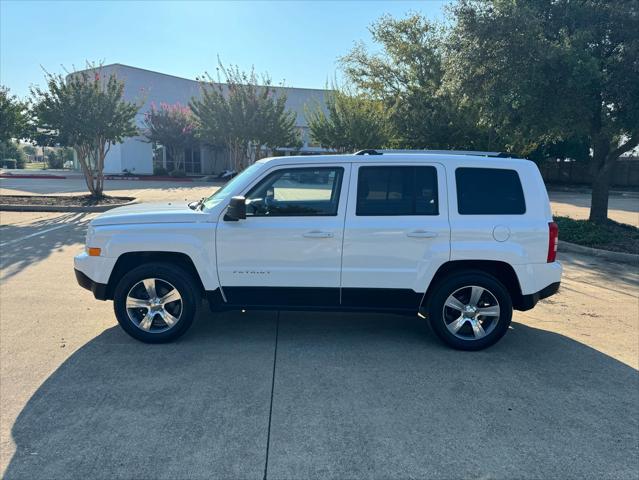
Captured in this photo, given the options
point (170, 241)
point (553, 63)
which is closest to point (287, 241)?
point (170, 241)

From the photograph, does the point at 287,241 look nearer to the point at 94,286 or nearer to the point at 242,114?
the point at 94,286

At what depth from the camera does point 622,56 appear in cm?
966

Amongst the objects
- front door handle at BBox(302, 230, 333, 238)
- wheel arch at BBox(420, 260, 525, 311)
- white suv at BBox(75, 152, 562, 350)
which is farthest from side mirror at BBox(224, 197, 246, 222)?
wheel arch at BBox(420, 260, 525, 311)

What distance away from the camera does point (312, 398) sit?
371 cm

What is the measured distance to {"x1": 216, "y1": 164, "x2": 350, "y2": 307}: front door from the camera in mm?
4562

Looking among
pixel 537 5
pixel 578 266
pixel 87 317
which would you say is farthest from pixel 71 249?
pixel 537 5

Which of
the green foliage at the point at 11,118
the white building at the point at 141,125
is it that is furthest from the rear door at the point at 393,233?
the white building at the point at 141,125

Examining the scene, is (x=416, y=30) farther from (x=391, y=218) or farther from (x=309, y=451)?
(x=309, y=451)

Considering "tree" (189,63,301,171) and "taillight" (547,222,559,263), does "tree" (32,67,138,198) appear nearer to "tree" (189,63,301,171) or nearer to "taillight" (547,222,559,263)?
"tree" (189,63,301,171)

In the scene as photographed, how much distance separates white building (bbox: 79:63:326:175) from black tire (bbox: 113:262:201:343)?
36.3m

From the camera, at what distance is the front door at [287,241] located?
4.56m

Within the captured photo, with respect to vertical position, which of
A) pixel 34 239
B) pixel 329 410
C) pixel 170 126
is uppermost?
pixel 170 126

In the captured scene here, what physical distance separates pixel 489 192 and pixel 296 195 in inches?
73.4

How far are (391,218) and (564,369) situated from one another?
207 centimetres
